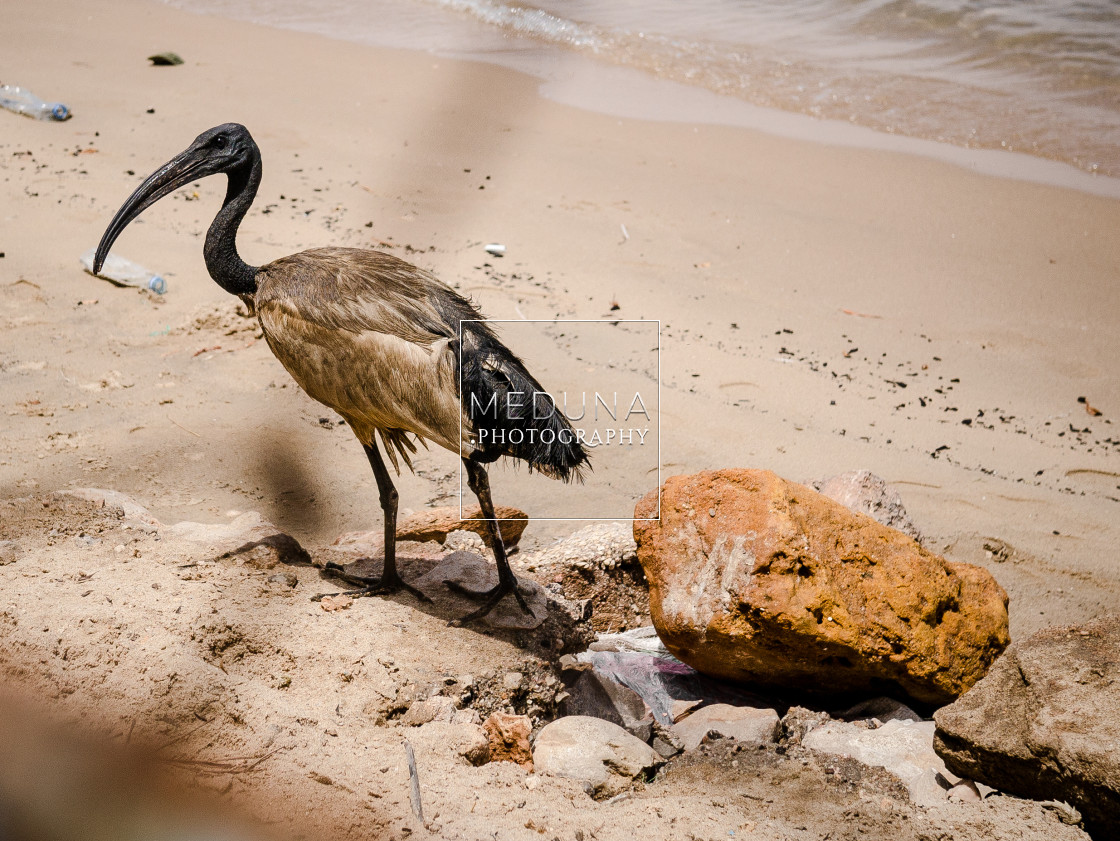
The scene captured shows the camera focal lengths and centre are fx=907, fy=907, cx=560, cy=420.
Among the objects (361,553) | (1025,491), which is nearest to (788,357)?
(1025,491)

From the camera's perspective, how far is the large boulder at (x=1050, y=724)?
2625mm

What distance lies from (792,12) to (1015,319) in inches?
349

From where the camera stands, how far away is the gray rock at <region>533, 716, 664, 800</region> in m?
2.92

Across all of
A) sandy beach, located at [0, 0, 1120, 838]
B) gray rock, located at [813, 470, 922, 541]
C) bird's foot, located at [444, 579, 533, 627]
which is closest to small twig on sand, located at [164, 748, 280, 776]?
sandy beach, located at [0, 0, 1120, 838]

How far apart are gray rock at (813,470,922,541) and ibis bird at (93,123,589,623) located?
1.28 m

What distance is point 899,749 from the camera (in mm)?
3207

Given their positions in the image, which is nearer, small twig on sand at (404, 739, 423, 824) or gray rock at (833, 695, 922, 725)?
small twig on sand at (404, 739, 423, 824)

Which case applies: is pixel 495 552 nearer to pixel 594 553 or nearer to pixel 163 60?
pixel 594 553

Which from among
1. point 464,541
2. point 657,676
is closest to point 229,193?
point 464,541

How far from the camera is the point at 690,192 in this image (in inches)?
327

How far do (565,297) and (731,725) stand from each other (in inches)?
150

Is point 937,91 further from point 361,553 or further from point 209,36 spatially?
point 361,553

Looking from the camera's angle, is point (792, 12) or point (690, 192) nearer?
point (690, 192)

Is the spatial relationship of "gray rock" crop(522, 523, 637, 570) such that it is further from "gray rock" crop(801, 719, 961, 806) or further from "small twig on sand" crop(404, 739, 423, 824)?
"small twig on sand" crop(404, 739, 423, 824)
